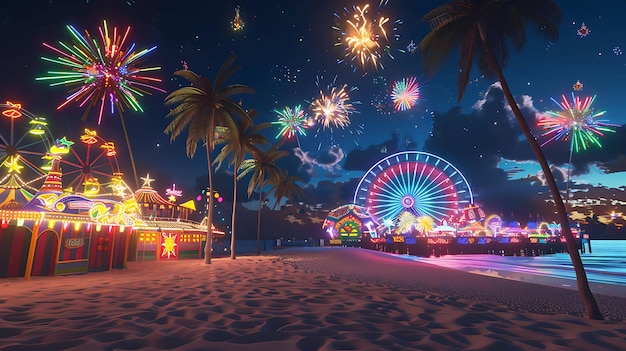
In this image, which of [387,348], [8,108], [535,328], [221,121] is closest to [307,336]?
[387,348]

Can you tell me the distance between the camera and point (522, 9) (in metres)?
9.76

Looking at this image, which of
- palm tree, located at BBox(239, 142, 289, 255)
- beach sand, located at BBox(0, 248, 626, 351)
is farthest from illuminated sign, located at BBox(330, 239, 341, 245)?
beach sand, located at BBox(0, 248, 626, 351)

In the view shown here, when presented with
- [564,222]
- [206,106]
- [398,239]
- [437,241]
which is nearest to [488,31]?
[564,222]

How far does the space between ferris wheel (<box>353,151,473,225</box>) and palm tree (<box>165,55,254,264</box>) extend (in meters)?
39.5

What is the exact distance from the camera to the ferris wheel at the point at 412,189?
52.0 meters

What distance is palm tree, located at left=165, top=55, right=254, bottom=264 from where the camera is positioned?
20.4 m

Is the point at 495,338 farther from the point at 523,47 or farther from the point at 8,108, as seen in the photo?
the point at 8,108

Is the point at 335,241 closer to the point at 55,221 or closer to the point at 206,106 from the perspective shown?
the point at 206,106

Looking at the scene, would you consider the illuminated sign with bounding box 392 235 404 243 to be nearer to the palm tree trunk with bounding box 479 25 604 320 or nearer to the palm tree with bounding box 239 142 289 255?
the palm tree with bounding box 239 142 289 255

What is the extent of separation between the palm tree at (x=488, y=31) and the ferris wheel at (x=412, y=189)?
44354 mm

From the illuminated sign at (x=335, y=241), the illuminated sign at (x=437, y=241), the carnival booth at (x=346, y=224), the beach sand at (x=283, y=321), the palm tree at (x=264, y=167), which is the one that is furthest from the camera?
the carnival booth at (x=346, y=224)

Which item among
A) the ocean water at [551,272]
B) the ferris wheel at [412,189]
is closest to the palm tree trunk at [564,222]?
the ocean water at [551,272]

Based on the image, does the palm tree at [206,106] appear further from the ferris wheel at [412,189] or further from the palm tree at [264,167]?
the ferris wheel at [412,189]

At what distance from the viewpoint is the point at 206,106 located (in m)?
20.8
